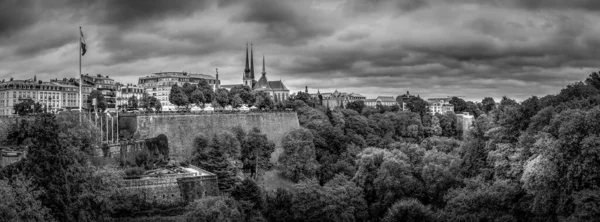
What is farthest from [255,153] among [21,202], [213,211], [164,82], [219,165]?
[164,82]

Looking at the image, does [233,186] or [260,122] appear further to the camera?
[260,122]

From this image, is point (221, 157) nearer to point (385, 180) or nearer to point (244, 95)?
point (385, 180)

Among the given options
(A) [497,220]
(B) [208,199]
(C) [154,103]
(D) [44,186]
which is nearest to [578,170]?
(A) [497,220]

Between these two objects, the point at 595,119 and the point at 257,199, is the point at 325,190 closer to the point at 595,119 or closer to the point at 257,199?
the point at 257,199

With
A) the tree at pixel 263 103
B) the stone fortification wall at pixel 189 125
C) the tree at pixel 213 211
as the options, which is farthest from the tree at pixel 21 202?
the tree at pixel 263 103

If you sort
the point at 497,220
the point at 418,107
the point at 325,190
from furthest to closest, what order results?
1. the point at 418,107
2. the point at 325,190
3. the point at 497,220

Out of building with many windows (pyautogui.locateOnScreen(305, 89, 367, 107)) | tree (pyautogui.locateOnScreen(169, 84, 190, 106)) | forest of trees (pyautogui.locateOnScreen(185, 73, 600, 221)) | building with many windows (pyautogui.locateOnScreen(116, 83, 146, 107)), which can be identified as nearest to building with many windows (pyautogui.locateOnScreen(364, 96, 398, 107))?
building with many windows (pyautogui.locateOnScreen(305, 89, 367, 107))
